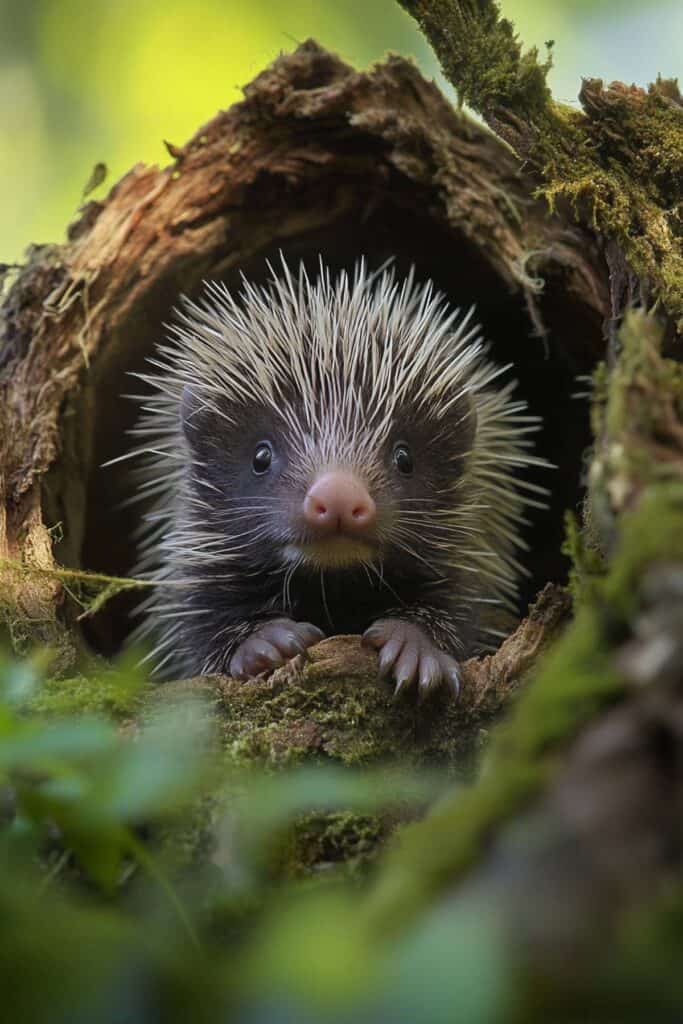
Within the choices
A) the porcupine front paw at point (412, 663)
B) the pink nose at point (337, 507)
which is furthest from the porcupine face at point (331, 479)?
the porcupine front paw at point (412, 663)

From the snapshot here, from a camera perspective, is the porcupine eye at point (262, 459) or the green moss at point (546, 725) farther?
the porcupine eye at point (262, 459)

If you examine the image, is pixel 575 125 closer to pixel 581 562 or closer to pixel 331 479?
pixel 331 479

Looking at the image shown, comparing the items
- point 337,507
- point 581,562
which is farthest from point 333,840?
point 337,507

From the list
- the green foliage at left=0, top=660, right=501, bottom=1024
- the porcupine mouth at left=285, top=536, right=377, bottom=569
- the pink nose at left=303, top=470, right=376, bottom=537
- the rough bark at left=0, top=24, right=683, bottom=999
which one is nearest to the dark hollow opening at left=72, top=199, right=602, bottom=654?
the rough bark at left=0, top=24, right=683, bottom=999

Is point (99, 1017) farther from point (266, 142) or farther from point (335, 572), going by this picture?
point (266, 142)

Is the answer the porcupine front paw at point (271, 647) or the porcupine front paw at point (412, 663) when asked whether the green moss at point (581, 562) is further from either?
the porcupine front paw at point (271, 647)

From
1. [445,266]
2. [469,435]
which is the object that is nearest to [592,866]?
[469,435]
